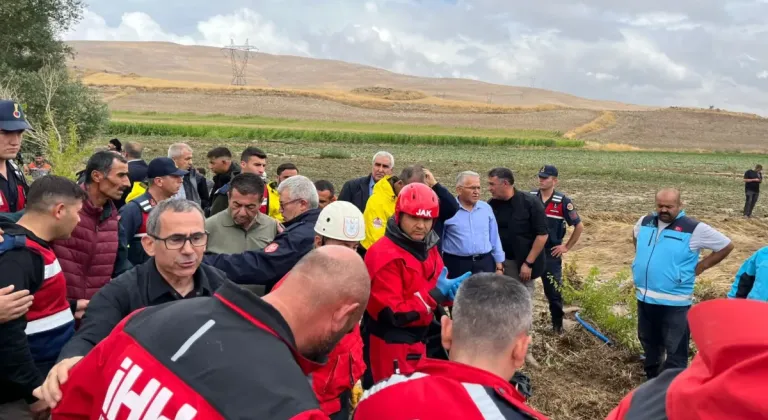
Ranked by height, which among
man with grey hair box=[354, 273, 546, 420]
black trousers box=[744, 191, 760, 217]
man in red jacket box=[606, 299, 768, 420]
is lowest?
black trousers box=[744, 191, 760, 217]

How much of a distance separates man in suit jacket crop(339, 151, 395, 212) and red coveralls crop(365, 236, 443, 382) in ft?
10.6

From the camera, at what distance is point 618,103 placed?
156 m

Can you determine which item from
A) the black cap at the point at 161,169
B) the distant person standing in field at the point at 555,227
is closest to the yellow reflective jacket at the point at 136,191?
the black cap at the point at 161,169

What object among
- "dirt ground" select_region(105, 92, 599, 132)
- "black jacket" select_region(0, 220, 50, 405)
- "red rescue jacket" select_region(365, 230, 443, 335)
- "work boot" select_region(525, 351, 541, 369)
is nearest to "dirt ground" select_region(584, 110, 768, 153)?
"dirt ground" select_region(105, 92, 599, 132)

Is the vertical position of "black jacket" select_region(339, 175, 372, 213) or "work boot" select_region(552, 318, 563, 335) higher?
"black jacket" select_region(339, 175, 372, 213)

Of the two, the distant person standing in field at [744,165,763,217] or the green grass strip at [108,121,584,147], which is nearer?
the distant person standing in field at [744,165,763,217]

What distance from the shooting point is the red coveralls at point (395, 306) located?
4.03 meters

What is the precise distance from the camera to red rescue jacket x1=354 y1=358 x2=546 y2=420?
179cm

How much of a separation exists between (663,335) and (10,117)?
20.0 feet

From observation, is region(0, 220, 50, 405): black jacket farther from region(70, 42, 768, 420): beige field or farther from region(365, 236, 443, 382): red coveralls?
region(70, 42, 768, 420): beige field

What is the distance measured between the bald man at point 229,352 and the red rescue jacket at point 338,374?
4.20 feet

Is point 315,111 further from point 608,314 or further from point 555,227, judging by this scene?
point 608,314

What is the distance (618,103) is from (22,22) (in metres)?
155

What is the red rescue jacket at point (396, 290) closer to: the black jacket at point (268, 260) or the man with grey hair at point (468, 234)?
the black jacket at point (268, 260)
